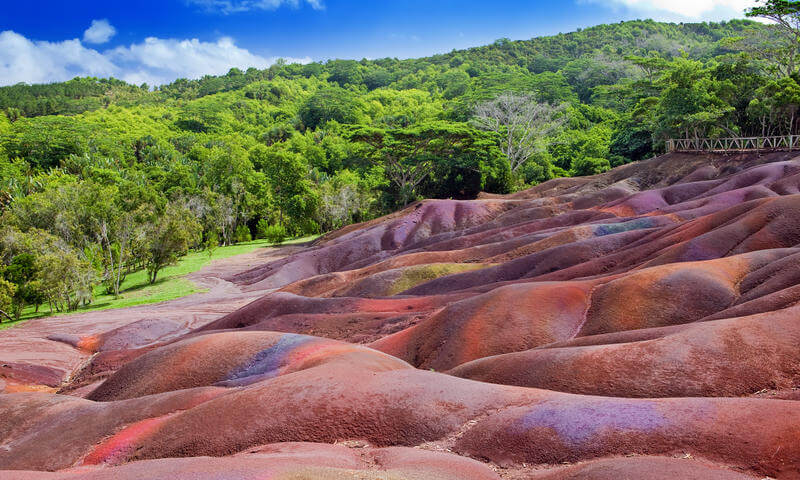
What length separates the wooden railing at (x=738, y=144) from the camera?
1770 inches

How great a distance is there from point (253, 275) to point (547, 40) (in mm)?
171729

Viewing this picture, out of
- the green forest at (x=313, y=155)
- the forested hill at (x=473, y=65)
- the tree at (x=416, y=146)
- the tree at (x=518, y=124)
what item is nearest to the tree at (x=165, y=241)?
the green forest at (x=313, y=155)

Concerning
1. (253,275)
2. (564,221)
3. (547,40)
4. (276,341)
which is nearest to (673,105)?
(564,221)

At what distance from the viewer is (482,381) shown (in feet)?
38.3

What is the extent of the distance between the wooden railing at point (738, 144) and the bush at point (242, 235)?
47.7 meters

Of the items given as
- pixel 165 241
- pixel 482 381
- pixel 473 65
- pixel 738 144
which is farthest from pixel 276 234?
pixel 473 65

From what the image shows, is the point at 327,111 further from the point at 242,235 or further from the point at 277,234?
the point at 277,234

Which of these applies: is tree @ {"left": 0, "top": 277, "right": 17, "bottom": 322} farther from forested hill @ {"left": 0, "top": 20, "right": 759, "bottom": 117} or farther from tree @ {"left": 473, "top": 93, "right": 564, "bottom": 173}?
forested hill @ {"left": 0, "top": 20, "right": 759, "bottom": 117}

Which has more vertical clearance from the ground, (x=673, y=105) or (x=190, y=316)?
(x=673, y=105)

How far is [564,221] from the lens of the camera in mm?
36938

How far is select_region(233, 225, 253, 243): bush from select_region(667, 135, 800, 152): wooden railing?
47.7 m

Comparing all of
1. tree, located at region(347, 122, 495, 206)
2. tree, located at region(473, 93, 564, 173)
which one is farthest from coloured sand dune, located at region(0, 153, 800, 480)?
tree, located at region(473, 93, 564, 173)

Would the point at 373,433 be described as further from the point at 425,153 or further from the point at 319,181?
the point at 319,181

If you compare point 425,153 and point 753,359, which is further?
point 425,153
